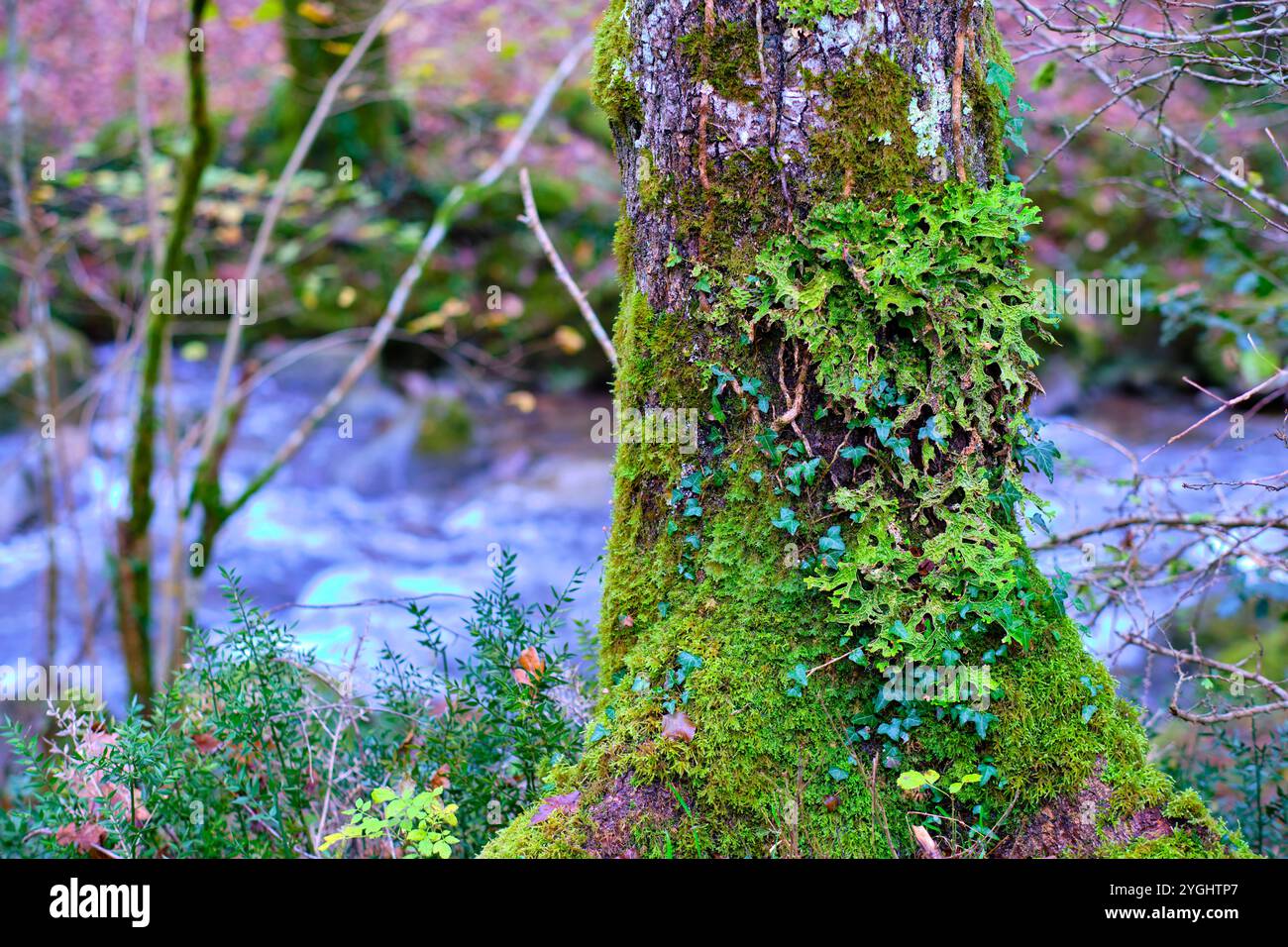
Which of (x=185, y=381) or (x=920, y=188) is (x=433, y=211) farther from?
(x=920, y=188)

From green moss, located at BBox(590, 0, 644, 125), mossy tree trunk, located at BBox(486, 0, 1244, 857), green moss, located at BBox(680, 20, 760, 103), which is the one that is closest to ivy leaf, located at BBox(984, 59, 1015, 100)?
mossy tree trunk, located at BBox(486, 0, 1244, 857)

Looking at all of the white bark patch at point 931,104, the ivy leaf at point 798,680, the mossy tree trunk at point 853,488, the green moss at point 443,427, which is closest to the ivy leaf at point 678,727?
the mossy tree trunk at point 853,488

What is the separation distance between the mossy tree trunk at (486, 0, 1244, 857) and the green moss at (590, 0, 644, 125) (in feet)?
0.14

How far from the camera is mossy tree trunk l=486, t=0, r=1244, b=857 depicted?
2152 mm

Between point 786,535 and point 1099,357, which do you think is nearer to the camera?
point 786,535

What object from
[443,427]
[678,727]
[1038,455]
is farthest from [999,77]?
[443,427]

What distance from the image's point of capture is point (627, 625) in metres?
2.50

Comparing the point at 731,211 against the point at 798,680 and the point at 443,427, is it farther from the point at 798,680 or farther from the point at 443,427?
the point at 443,427

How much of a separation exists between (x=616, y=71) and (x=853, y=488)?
47.1 inches

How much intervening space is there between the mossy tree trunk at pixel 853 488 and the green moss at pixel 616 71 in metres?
0.04

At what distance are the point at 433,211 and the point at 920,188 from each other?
959 centimetres

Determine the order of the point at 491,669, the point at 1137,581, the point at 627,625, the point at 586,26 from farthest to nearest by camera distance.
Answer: the point at 586,26 → the point at 1137,581 → the point at 491,669 → the point at 627,625

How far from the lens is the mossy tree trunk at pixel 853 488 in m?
2.15
